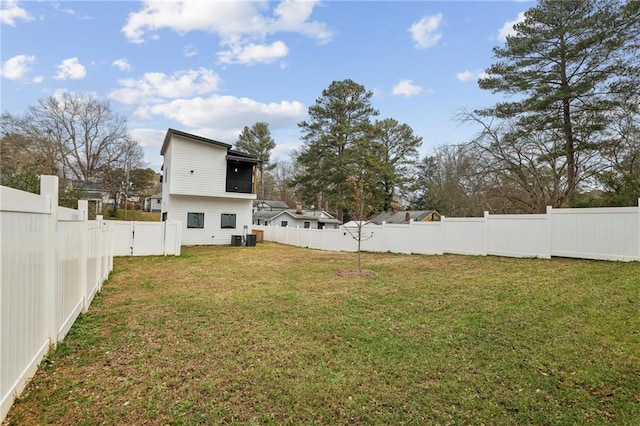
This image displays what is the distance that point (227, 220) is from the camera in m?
19.0

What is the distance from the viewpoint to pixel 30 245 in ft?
8.18

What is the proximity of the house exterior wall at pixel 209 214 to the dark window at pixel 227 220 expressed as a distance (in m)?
0.17

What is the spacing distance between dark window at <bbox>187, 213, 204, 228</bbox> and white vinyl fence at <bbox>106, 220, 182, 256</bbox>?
485cm

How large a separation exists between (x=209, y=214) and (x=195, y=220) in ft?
2.77

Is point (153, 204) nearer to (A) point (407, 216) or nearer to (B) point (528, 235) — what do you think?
(A) point (407, 216)

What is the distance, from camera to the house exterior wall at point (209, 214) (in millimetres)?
17656

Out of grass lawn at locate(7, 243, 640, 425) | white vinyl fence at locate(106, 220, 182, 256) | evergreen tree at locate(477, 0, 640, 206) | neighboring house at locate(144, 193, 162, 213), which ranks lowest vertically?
grass lawn at locate(7, 243, 640, 425)

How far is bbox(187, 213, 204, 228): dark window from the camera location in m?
17.8

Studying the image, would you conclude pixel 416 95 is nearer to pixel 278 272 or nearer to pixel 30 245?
pixel 278 272

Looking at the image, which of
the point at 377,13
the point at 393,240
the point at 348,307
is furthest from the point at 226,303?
the point at 377,13

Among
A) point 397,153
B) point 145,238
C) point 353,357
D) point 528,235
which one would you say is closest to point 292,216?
point 397,153

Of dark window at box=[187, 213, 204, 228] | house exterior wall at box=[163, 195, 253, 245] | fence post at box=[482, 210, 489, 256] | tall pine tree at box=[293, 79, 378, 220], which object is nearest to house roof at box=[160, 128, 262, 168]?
house exterior wall at box=[163, 195, 253, 245]

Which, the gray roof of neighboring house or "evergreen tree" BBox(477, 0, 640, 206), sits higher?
"evergreen tree" BBox(477, 0, 640, 206)

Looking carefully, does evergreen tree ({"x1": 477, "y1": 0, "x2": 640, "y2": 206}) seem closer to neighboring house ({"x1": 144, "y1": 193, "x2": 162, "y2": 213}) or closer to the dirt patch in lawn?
the dirt patch in lawn
